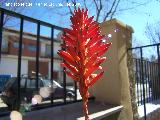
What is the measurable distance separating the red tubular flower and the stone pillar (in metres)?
3.16

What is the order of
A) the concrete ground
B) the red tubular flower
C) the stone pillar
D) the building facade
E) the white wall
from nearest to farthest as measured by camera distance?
the red tubular flower < the concrete ground < the stone pillar < the white wall < the building facade

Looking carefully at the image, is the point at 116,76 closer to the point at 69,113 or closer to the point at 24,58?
the point at 69,113

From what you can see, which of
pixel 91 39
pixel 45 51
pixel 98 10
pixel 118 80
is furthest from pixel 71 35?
pixel 45 51

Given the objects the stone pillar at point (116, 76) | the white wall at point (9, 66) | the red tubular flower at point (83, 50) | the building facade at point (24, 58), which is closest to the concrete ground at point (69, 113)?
the stone pillar at point (116, 76)

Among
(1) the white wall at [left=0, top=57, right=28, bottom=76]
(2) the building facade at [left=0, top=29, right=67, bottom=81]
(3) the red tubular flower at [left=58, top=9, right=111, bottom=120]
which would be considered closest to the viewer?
(3) the red tubular flower at [left=58, top=9, right=111, bottom=120]

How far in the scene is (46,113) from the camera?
305 cm

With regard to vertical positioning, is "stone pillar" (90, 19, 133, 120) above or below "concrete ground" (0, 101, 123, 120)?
above

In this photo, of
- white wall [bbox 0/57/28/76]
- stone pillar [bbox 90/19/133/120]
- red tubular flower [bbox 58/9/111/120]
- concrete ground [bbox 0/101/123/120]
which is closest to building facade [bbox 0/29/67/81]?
white wall [bbox 0/57/28/76]

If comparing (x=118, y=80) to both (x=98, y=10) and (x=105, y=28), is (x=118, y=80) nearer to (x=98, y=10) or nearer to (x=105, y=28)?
(x=105, y=28)

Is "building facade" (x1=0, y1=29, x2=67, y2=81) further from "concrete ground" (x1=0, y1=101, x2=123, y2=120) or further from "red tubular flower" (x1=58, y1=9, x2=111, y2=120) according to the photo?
"red tubular flower" (x1=58, y1=9, x2=111, y2=120)

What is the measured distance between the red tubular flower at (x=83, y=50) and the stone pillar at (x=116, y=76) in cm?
316

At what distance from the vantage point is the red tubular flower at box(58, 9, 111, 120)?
32.0 inches

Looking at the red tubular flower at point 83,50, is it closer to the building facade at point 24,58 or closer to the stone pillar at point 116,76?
the stone pillar at point 116,76

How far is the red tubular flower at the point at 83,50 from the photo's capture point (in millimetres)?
812
